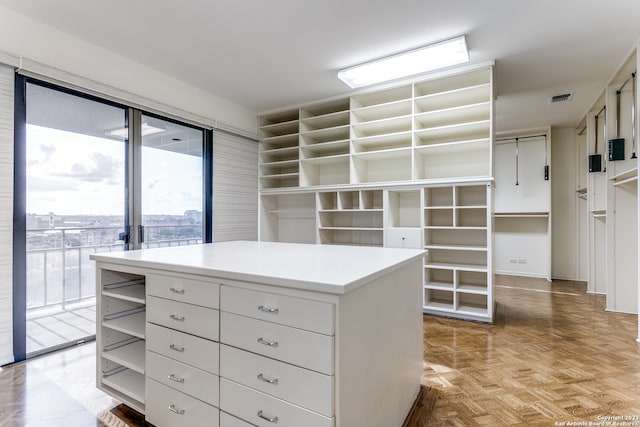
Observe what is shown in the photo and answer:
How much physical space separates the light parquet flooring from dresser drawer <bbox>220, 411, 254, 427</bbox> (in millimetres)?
Result: 1048

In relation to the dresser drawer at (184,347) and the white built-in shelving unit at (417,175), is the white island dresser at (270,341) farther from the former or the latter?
the white built-in shelving unit at (417,175)

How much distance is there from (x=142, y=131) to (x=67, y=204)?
1.06 metres

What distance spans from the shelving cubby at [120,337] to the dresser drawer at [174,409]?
165mm

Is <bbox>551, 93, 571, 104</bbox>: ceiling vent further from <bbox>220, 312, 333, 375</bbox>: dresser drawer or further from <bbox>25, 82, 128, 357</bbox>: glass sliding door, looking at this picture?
<bbox>25, 82, 128, 357</bbox>: glass sliding door

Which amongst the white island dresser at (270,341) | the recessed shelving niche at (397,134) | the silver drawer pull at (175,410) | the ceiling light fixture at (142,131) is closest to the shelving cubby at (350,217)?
the recessed shelving niche at (397,134)

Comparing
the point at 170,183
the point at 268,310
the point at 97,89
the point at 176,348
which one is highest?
the point at 97,89

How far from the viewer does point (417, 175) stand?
3.67m

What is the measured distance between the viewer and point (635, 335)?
9.55ft

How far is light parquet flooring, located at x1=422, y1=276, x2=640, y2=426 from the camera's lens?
1.78 meters

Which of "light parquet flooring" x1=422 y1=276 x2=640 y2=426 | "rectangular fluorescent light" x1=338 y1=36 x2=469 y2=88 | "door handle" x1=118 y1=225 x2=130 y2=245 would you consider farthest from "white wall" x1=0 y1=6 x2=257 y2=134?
"light parquet flooring" x1=422 y1=276 x2=640 y2=426

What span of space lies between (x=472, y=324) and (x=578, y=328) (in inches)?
39.1

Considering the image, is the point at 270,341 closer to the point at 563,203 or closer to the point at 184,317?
the point at 184,317

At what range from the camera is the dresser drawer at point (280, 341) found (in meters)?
1.06

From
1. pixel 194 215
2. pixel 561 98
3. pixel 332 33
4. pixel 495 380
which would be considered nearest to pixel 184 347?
pixel 495 380
